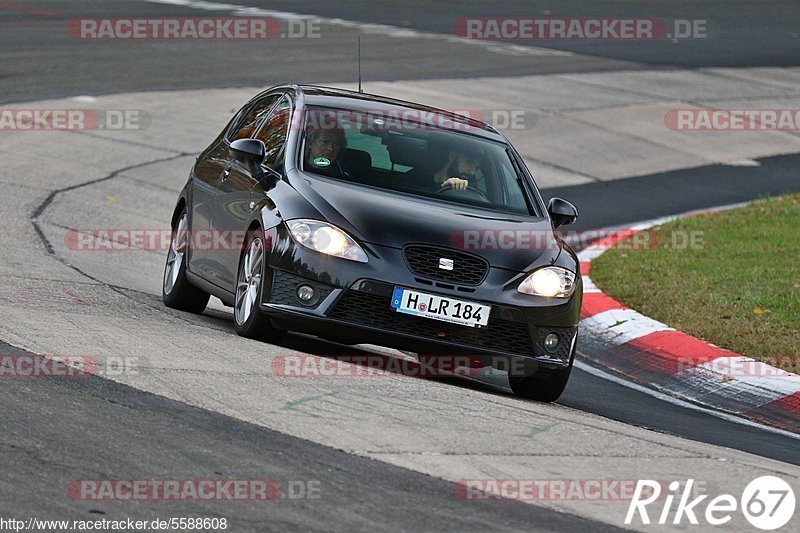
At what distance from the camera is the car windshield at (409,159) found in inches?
356

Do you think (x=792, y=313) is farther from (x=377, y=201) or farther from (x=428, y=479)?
(x=428, y=479)

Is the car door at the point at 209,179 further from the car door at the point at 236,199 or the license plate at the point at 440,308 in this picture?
the license plate at the point at 440,308

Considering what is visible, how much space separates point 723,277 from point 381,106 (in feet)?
13.5

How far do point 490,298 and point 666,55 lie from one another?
21.0 metres

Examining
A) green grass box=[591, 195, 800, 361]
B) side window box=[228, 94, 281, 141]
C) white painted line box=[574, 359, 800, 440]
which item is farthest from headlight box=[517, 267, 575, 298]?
side window box=[228, 94, 281, 141]

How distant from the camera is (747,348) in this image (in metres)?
10.3

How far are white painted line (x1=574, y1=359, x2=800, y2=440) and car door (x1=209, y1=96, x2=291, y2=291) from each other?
8.78ft

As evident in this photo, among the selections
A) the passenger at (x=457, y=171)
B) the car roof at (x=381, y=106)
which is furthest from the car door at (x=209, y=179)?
the passenger at (x=457, y=171)

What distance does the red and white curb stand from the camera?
9.38 m

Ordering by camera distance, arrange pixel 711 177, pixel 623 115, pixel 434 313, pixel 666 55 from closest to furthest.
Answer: pixel 434 313
pixel 711 177
pixel 623 115
pixel 666 55

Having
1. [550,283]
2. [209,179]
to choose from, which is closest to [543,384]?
[550,283]

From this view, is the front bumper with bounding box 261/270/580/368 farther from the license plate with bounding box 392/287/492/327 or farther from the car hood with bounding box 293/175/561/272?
the car hood with bounding box 293/175/561/272

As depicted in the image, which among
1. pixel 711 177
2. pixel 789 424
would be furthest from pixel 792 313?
pixel 711 177

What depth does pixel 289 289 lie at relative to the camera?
8211 mm
